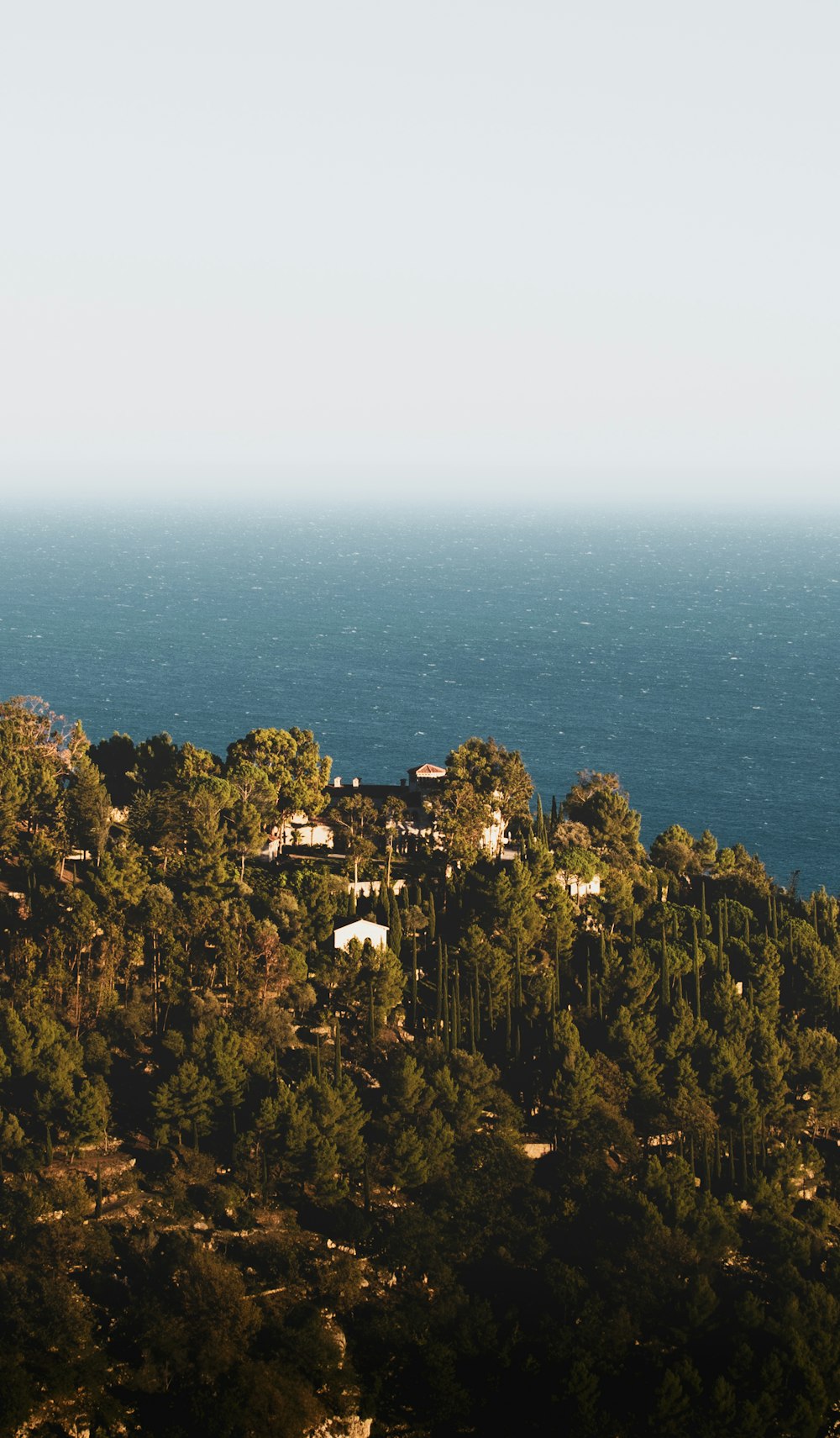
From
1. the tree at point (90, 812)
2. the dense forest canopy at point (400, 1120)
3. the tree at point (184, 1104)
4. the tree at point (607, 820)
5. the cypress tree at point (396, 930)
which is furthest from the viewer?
the tree at point (607, 820)

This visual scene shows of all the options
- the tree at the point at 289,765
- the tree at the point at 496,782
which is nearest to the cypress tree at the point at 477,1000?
the tree at the point at 496,782

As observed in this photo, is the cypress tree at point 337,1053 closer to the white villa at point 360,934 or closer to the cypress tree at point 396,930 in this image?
the white villa at point 360,934

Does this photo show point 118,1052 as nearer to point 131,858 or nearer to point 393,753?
point 131,858

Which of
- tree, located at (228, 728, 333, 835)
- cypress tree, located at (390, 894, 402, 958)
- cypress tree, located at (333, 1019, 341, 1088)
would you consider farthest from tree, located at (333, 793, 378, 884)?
cypress tree, located at (333, 1019, 341, 1088)

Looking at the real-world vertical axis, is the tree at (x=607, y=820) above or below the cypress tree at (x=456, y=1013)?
above

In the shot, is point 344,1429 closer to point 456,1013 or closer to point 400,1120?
point 400,1120

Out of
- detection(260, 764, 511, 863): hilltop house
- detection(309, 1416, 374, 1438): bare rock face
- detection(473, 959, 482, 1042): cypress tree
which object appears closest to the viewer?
detection(309, 1416, 374, 1438): bare rock face

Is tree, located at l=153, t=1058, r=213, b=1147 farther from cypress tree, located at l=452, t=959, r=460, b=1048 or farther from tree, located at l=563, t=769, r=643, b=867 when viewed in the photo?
tree, located at l=563, t=769, r=643, b=867

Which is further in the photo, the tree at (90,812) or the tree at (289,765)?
the tree at (289,765)

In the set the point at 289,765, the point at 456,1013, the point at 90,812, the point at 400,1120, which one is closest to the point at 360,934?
the point at 456,1013

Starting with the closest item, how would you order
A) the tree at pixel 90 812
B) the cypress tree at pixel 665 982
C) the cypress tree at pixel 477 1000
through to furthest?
1. the cypress tree at pixel 477 1000
2. the cypress tree at pixel 665 982
3. the tree at pixel 90 812
